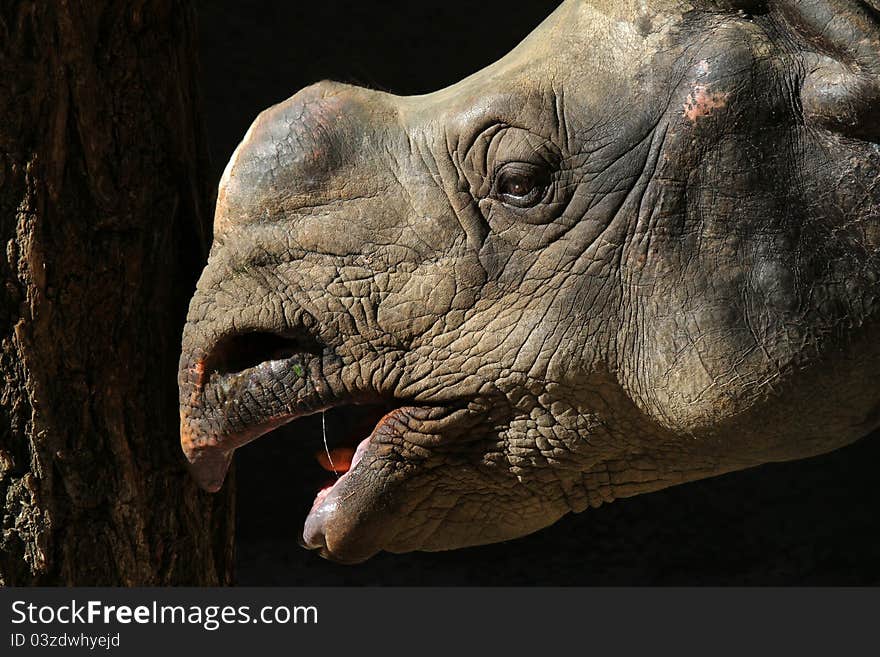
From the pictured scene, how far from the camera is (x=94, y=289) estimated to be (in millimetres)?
2855

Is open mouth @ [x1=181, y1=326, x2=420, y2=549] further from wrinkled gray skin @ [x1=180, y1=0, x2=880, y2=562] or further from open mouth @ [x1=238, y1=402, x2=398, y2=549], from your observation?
open mouth @ [x1=238, y1=402, x2=398, y2=549]

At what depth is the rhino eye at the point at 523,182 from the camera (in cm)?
262

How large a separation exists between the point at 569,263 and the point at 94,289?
945 mm

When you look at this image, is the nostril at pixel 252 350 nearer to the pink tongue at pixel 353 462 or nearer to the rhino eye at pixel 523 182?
the pink tongue at pixel 353 462

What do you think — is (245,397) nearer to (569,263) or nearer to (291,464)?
(569,263)

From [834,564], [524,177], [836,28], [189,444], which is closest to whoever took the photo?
[836,28]

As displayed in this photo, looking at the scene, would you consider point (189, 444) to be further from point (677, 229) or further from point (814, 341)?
point (814, 341)

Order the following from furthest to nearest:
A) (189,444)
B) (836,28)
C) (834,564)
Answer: (834,564), (189,444), (836,28)

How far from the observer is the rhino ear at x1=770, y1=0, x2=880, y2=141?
7.95 ft

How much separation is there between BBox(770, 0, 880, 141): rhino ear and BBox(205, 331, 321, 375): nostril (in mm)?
1001

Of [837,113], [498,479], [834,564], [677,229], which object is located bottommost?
[834,564]

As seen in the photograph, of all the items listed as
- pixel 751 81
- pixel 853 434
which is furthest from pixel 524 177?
Result: pixel 853 434

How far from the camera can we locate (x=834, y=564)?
7305mm

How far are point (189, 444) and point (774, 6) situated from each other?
1359 mm
